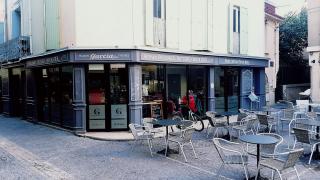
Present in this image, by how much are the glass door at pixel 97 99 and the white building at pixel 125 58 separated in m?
0.04

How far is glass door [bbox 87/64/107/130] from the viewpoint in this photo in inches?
468

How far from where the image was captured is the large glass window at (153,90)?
12.5m

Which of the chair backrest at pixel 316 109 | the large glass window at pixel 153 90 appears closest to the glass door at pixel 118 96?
the large glass window at pixel 153 90

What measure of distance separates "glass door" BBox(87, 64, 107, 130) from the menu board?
0.33 m

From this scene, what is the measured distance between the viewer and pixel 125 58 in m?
11.3

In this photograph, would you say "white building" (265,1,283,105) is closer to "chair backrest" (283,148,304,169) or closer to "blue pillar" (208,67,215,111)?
"blue pillar" (208,67,215,111)

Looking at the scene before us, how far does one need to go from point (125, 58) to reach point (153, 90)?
2.12 metres

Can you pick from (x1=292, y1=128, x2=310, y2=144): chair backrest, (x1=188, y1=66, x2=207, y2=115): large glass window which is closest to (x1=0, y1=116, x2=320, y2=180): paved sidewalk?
(x1=292, y1=128, x2=310, y2=144): chair backrest

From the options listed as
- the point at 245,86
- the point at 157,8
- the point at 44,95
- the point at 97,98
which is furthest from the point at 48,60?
the point at 245,86

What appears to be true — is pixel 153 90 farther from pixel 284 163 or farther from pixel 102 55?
pixel 284 163

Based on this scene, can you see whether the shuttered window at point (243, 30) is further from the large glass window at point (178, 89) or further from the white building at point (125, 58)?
the large glass window at point (178, 89)

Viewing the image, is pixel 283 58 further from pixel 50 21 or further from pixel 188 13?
pixel 50 21

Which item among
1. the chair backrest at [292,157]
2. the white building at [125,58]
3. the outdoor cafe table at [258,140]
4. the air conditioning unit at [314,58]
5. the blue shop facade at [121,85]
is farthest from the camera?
the air conditioning unit at [314,58]

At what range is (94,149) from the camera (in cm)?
943
